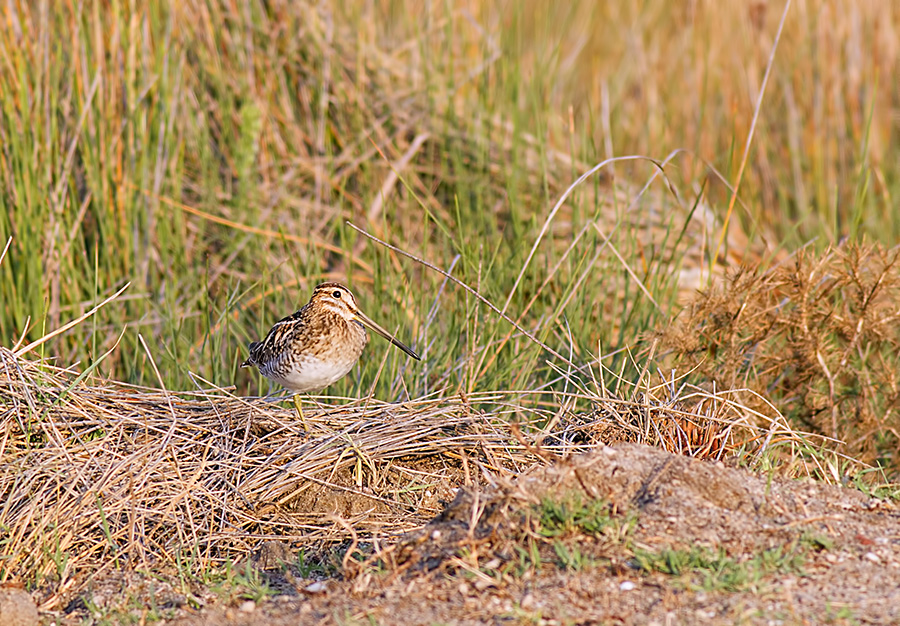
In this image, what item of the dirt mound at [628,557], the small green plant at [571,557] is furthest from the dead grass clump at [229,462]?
the small green plant at [571,557]

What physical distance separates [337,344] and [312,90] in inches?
112

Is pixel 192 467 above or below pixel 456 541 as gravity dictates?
below

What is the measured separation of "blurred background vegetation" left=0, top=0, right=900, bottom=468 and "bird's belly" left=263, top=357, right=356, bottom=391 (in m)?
0.41

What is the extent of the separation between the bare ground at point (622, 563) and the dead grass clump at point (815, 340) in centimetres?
130

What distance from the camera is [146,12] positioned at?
5848 mm

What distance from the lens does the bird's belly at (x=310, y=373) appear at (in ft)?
13.2

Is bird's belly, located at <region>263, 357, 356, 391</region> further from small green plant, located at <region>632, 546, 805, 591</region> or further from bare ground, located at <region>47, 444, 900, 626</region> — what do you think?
small green plant, located at <region>632, 546, 805, 591</region>

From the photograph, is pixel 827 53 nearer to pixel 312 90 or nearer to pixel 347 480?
pixel 312 90

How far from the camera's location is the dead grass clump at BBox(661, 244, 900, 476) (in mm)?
4363

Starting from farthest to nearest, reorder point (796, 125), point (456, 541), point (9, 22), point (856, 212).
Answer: point (796, 125) < point (9, 22) < point (856, 212) < point (456, 541)

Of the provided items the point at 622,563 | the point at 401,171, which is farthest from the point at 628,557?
the point at 401,171

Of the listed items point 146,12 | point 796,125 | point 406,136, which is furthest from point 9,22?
point 796,125

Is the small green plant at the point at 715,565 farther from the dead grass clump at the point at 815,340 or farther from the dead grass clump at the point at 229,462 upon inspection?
the dead grass clump at the point at 815,340

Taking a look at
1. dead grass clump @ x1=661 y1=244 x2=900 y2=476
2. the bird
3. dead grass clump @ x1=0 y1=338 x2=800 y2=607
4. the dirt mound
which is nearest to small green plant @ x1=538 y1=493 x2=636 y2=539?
the dirt mound
